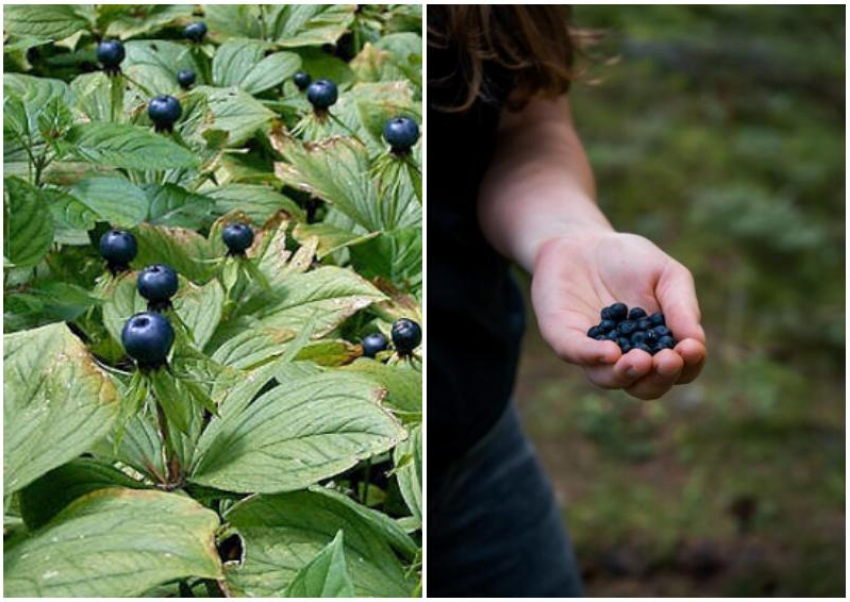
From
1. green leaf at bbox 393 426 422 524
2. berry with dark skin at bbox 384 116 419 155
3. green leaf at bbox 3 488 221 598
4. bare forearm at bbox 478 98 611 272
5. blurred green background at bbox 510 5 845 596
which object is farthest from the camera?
blurred green background at bbox 510 5 845 596

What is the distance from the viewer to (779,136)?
287 cm

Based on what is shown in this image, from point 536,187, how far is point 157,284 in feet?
1.47

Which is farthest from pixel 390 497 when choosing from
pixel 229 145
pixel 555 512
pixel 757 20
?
pixel 757 20

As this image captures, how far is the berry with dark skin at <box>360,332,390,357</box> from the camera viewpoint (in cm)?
65

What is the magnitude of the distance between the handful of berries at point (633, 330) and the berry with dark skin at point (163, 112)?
0.28 metres

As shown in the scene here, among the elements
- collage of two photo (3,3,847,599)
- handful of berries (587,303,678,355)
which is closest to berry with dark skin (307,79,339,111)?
collage of two photo (3,3,847,599)

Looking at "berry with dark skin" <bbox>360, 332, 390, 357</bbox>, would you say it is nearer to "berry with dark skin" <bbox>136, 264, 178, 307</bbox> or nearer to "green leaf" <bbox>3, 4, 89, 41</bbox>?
"berry with dark skin" <bbox>136, 264, 178, 307</bbox>

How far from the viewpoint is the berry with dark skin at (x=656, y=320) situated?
67 centimetres

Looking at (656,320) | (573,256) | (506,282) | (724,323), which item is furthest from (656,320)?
(724,323)

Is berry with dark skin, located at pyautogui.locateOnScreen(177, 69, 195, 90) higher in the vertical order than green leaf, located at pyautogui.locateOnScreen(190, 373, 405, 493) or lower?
higher

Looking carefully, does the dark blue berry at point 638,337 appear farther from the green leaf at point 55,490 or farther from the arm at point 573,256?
the green leaf at point 55,490

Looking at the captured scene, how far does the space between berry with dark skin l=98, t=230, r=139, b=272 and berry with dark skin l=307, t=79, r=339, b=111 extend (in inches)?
7.0

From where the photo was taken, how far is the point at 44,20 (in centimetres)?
75

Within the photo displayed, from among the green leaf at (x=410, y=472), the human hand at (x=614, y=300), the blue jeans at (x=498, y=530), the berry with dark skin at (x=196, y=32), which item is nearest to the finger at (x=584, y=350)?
the human hand at (x=614, y=300)
